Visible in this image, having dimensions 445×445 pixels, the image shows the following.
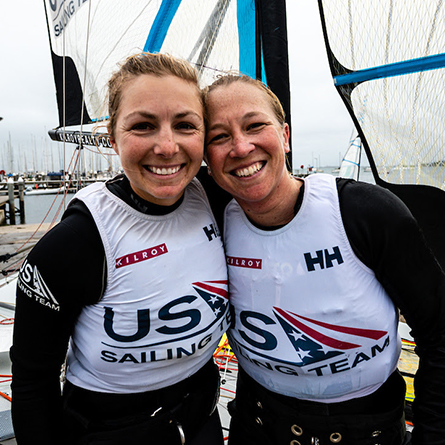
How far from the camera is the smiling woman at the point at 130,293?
0.95 metres

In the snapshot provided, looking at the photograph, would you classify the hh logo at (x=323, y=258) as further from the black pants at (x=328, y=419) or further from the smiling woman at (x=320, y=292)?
the black pants at (x=328, y=419)

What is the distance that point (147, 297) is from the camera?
0.99 meters

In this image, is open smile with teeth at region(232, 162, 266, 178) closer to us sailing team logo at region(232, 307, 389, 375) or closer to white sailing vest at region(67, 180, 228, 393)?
white sailing vest at region(67, 180, 228, 393)

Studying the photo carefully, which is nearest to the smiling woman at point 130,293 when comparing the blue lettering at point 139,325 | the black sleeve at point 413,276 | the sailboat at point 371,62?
the blue lettering at point 139,325

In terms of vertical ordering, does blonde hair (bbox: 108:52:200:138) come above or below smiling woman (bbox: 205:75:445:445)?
above

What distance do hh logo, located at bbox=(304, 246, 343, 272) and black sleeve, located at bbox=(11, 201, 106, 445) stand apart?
66 centimetres

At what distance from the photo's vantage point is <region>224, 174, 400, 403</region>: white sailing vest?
101 centimetres

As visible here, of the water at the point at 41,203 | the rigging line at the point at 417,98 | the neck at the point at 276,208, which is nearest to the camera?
the neck at the point at 276,208

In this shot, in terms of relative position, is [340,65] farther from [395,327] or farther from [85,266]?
[85,266]

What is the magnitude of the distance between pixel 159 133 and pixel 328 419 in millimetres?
1095

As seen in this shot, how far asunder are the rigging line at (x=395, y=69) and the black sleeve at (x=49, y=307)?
305cm

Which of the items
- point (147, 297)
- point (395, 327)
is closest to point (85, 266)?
point (147, 297)

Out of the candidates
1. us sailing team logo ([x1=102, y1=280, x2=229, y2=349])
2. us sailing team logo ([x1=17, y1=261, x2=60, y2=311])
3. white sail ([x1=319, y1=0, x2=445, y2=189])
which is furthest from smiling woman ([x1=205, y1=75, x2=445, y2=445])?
white sail ([x1=319, y1=0, x2=445, y2=189])

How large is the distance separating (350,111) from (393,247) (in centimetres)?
284
